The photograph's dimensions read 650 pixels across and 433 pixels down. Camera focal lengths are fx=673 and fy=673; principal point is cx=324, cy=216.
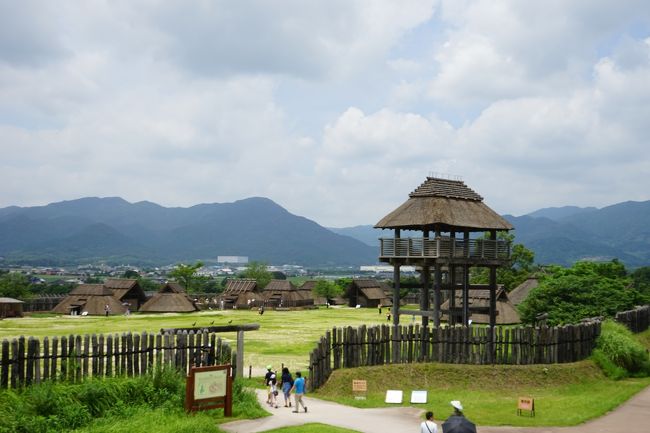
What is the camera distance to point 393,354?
28.9 m

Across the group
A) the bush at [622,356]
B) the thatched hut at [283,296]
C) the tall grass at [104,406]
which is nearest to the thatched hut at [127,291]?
the thatched hut at [283,296]

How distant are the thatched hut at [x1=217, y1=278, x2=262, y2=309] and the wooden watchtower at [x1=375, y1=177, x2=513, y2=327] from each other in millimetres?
56041

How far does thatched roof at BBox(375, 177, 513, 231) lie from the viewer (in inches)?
1345

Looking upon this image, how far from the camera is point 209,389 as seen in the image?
A: 20.8 meters

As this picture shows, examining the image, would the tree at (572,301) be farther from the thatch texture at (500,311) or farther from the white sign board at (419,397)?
the white sign board at (419,397)

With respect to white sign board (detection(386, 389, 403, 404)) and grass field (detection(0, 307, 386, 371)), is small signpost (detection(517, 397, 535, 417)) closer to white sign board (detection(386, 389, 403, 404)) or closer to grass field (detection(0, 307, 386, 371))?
white sign board (detection(386, 389, 403, 404))

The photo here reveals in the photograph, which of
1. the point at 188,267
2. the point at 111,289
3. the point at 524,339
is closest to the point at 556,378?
the point at 524,339

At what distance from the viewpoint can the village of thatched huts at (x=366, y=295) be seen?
9638 cm

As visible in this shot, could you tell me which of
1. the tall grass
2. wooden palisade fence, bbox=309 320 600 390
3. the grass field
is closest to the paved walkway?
the tall grass

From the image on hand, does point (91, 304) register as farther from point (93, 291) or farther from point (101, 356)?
point (101, 356)

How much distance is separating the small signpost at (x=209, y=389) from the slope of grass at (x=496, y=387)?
5.40 metres

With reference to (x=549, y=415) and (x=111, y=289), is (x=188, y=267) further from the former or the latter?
(x=549, y=415)

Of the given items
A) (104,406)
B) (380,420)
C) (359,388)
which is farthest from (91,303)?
(380,420)

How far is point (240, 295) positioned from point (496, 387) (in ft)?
218
